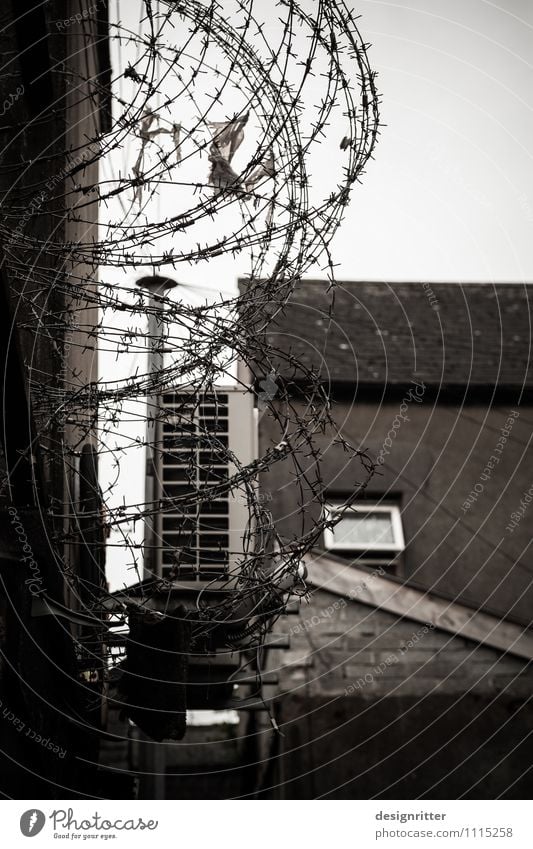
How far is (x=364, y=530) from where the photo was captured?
17.8ft

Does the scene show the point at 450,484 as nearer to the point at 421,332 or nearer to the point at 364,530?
the point at 364,530

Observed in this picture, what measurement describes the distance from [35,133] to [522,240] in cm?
170

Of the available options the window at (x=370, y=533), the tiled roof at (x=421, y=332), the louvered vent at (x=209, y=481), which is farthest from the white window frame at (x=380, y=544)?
the louvered vent at (x=209, y=481)

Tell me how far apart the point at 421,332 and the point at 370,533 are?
1407 millimetres

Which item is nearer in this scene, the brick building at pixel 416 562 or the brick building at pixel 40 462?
the brick building at pixel 40 462

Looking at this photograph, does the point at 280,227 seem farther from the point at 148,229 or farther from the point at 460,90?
the point at 460,90

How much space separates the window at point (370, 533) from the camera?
524 cm

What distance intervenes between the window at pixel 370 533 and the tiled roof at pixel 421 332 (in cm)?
76

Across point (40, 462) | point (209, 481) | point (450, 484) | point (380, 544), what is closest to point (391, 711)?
point (380, 544)

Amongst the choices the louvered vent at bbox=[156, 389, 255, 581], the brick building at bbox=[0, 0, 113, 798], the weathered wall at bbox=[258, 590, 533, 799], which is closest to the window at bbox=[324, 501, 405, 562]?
the weathered wall at bbox=[258, 590, 533, 799]

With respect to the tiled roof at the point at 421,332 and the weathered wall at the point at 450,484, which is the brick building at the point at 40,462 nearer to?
the weathered wall at the point at 450,484

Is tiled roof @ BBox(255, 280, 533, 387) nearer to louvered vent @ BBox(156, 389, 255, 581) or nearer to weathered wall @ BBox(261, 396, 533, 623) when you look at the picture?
weathered wall @ BBox(261, 396, 533, 623)

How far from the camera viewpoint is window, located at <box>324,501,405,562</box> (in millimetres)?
5238

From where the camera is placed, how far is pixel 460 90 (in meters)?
3.55
